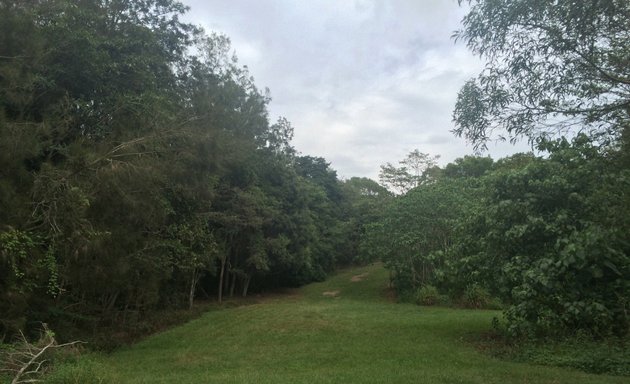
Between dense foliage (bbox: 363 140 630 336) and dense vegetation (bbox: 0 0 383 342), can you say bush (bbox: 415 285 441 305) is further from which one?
dense vegetation (bbox: 0 0 383 342)

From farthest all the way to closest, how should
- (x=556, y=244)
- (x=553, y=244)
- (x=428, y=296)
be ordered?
(x=428, y=296) < (x=553, y=244) < (x=556, y=244)

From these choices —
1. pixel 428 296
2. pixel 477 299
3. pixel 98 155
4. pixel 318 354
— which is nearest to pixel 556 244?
pixel 318 354

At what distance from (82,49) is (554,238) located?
11.9 meters

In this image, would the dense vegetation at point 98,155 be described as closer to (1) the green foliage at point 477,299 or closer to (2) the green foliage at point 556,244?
(2) the green foliage at point 556,244

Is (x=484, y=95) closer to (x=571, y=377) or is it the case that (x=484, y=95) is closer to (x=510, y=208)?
(x=510, y=208)

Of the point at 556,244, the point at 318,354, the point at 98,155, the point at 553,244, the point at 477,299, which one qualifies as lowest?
the point at 318,354

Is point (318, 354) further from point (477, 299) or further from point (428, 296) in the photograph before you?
point (428, 296)

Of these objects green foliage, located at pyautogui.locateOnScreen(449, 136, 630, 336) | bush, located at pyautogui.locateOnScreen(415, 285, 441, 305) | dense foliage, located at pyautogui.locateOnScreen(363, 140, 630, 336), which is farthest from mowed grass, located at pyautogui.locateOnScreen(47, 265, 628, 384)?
bush, located at pyautogui.locateOnScreen(415, 285, 441, 305)

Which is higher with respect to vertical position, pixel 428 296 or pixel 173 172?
pixel 173 172

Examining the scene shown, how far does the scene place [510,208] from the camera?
33.8ft

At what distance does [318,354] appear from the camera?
11586 mm

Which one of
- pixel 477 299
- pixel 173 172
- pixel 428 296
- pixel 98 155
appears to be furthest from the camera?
pixel 428 296

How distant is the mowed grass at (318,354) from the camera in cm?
855

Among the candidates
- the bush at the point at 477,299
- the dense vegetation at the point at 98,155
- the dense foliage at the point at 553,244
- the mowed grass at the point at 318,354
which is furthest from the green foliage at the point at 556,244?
the dense vegetation at the point at 98,155
